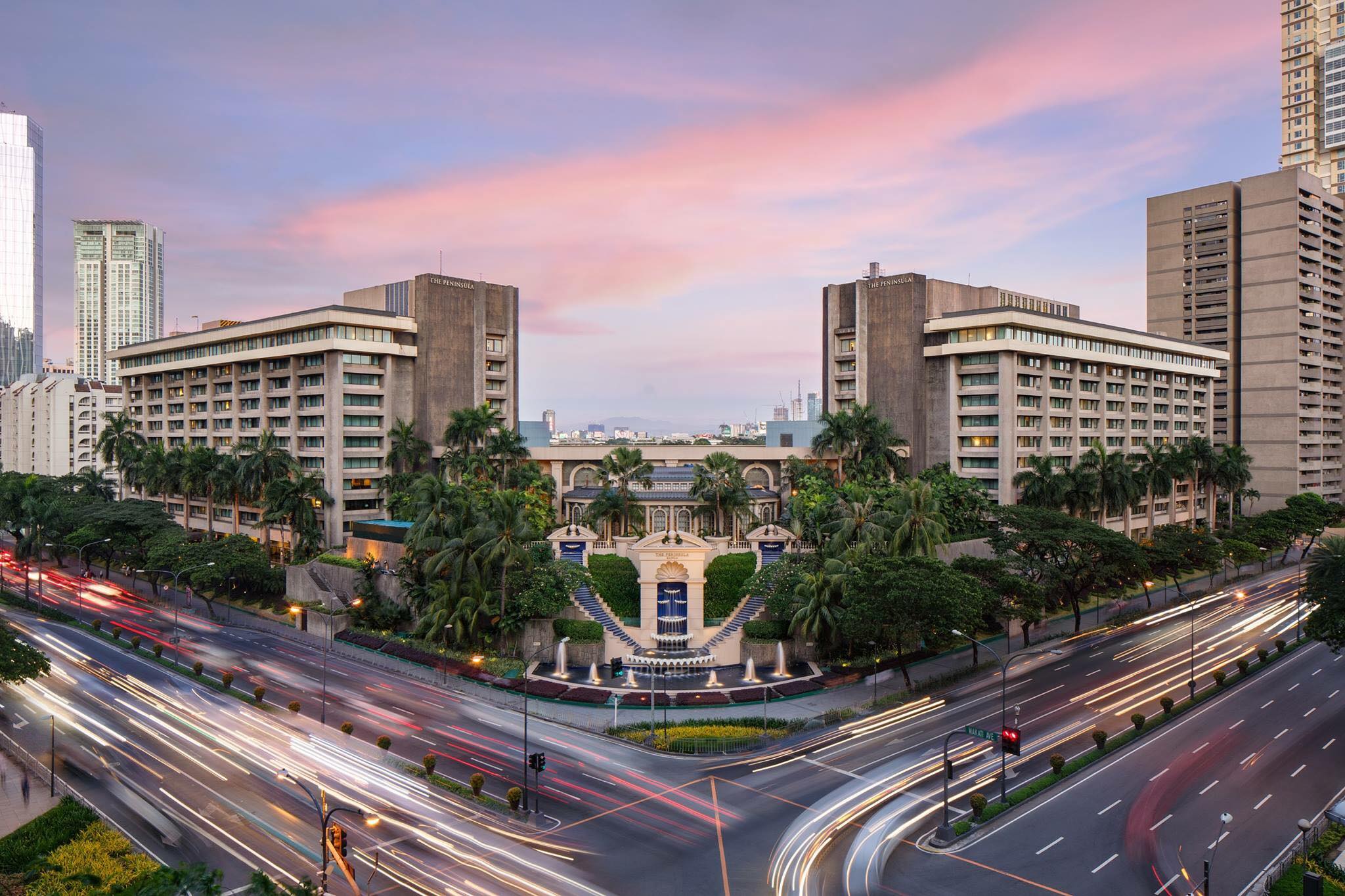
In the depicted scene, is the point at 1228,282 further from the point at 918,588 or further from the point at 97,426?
the point at 97,426

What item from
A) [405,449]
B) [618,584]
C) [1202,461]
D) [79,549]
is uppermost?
[405,449]

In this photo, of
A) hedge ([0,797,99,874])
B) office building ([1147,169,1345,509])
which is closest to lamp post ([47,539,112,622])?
hedge ([0,797,99,874])

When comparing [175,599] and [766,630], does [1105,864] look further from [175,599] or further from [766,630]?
[175,599]

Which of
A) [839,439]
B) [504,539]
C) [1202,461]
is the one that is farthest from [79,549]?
[1202,461]

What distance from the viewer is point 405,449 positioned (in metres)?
95.3

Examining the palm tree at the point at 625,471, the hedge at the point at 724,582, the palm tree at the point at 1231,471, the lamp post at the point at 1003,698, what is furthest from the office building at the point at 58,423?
the palm tree at the point at 1231,471

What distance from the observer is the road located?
32031 mm

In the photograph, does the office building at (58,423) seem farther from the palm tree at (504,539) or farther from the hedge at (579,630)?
the hedge at (579,630)

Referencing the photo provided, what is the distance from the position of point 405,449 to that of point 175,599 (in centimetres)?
2960

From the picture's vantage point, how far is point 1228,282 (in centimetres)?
14712

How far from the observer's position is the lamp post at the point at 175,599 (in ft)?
209

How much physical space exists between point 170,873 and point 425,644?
4686 cm

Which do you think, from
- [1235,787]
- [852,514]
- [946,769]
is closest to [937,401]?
[852,514]

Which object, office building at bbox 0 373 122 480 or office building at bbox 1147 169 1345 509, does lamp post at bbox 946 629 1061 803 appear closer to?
office building at bbox 1147 169 1345 509
